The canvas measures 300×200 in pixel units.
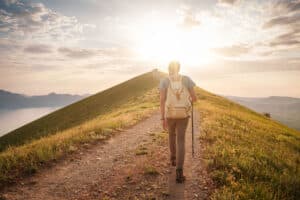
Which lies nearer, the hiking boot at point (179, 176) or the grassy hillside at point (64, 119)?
the hiking boot at point (179, 176)

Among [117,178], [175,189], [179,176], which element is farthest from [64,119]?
[175,189]

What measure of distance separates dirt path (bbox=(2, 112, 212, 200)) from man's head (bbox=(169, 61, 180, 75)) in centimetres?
333

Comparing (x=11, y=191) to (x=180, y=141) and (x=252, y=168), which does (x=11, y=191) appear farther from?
(x=252, y=168)

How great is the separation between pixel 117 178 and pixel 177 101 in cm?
320

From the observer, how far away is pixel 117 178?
26.7 feet

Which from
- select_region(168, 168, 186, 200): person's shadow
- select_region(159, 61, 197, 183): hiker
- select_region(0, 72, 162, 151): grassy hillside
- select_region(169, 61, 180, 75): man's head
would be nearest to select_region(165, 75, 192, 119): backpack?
select_region(159, 61, 197, 183): hiker

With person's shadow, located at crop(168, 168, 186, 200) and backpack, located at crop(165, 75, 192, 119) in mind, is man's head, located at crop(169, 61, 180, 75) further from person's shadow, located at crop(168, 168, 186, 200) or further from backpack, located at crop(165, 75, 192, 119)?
person's shadow, located at crop(168, 168, 186, 200)

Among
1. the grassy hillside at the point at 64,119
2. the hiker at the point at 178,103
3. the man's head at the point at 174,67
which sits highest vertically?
the man's head at the point at 174,67

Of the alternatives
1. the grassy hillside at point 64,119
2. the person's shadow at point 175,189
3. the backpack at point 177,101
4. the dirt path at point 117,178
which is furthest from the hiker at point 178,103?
the grassy hillside at point 64,119

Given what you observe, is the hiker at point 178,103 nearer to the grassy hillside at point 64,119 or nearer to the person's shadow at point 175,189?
the person's shadow at point 175,189

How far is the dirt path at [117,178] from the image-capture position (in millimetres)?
7137

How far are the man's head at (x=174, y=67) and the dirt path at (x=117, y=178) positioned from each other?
3.33m

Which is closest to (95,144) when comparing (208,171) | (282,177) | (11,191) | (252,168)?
(11,191)

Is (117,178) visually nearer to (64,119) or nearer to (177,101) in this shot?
(177,101)
